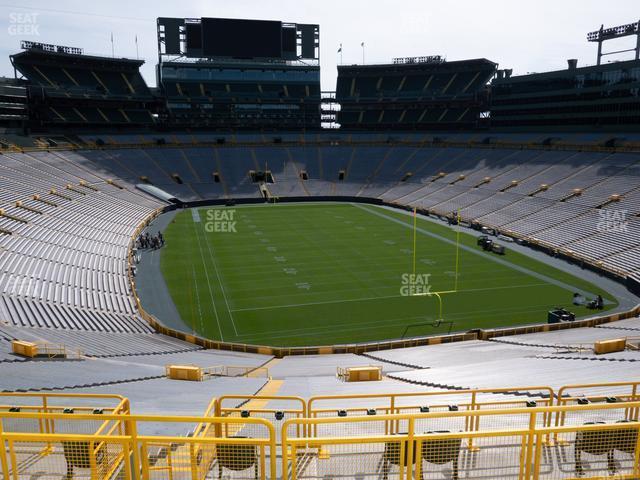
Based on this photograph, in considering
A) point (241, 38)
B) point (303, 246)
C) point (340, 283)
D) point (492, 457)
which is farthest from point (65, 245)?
point (241, 38)

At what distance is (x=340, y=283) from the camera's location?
2933 centimetres

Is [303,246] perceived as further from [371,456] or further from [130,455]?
[130,455]

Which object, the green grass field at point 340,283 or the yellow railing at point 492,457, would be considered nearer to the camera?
the yellow railing at point 492,457

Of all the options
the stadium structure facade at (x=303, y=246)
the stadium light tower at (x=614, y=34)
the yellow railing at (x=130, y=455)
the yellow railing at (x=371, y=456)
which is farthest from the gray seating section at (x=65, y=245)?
the stadium light tower at (x=614, y=34)

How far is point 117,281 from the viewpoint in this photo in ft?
91.3

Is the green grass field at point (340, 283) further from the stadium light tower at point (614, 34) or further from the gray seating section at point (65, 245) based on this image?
the stadium light tower at point (614, 34)

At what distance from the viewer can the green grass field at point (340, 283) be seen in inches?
926

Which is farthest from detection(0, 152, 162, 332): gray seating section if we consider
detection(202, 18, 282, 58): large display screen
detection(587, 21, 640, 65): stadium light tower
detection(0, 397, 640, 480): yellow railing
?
detection(587, 21, 640, 65): stadium light tower

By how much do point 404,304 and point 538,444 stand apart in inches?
831

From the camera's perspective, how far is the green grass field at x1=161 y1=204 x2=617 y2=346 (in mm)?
23516

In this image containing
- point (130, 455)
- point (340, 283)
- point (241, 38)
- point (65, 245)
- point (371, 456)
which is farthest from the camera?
point (241, 38)

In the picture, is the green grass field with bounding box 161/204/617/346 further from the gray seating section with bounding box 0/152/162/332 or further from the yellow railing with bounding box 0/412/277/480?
the yellow railing with bounding box 0/412/277/480

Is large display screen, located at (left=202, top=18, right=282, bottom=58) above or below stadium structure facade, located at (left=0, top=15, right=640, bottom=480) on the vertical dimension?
above

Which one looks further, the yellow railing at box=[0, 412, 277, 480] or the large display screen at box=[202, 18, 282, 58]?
the large display screen at box=[202, 18, 282, 58]
